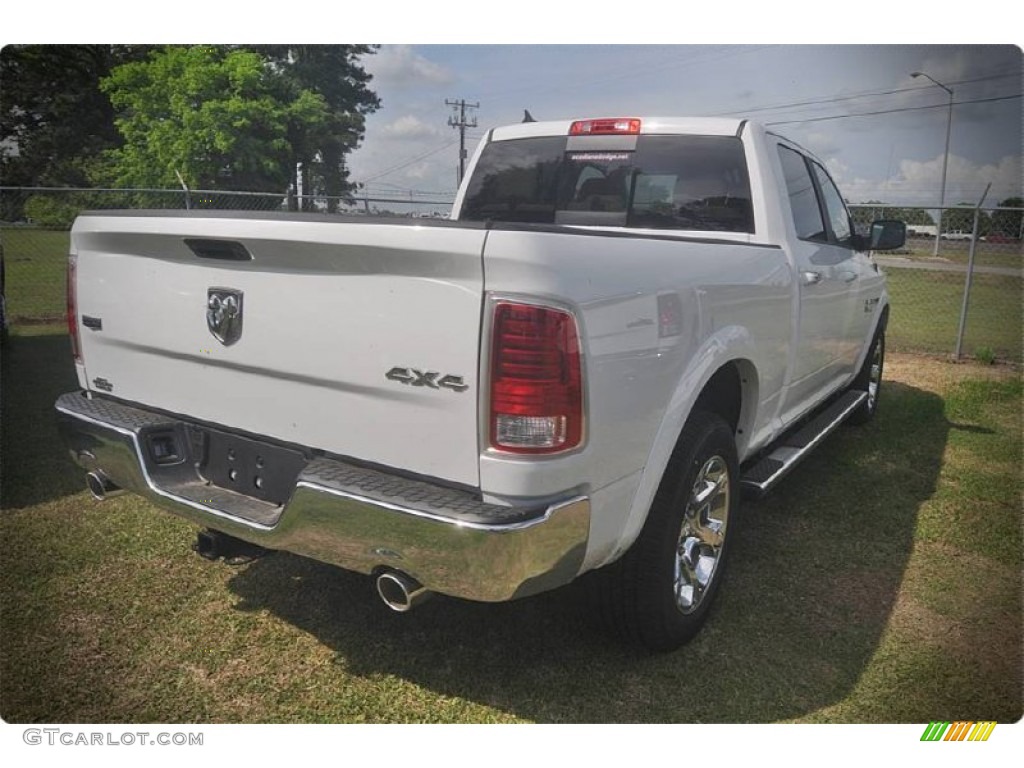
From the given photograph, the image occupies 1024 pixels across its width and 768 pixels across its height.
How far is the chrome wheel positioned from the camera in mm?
2654

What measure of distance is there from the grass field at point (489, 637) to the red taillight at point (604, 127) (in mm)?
2156

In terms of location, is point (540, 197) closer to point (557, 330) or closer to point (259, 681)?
point (557, 330)

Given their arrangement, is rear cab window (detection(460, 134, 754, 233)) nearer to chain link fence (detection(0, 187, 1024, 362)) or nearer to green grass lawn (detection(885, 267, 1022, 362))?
chain link fence (detection(0, 187, 1024, 362))

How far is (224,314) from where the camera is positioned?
7.58 ft

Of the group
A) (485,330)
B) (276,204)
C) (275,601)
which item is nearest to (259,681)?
(275,601)

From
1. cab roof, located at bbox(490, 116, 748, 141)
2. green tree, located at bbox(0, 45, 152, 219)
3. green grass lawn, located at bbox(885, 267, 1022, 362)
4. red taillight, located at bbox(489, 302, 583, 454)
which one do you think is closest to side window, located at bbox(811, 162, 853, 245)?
cab roof, located at bbox(490, 116, 748, 141)

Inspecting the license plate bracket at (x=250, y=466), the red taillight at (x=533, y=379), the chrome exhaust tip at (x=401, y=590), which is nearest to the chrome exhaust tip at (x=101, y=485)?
the license plate bracket at (x=250, y=466)

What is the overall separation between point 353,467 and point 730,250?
1578 mm

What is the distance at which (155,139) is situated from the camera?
2889 cm

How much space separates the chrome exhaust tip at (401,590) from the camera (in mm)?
1988

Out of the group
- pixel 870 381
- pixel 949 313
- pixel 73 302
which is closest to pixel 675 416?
pixel 73 302

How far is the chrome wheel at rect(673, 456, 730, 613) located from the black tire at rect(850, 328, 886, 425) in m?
2.93

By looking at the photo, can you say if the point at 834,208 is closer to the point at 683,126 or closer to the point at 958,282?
the point at 683,126

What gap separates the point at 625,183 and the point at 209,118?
27.1 metres
